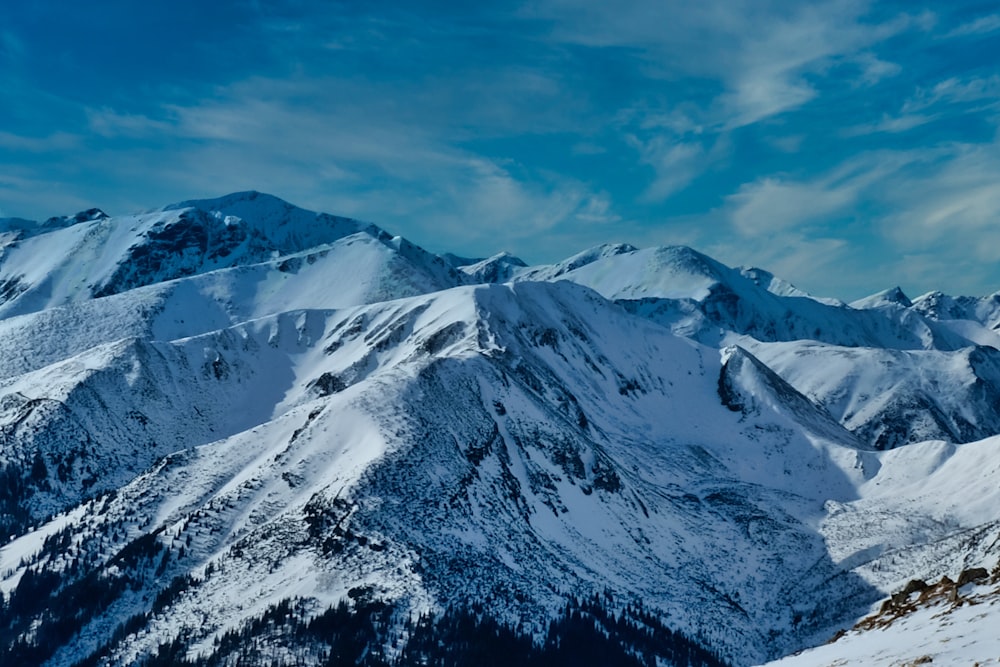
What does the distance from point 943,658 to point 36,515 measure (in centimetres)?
19667

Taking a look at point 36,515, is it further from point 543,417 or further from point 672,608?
point 672,608

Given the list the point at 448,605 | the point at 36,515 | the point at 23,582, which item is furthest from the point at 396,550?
the point at 36,515

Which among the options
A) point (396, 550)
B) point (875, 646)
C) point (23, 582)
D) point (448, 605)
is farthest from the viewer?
point (23, 582)

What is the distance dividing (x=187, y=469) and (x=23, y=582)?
33.0 m

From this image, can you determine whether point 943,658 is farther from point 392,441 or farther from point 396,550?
point 392,441

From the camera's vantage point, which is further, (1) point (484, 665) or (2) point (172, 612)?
(2) point (172, 612)

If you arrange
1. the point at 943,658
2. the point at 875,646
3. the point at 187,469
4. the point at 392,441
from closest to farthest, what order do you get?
the point at 943,658 → the point at 875,646 → the point at 392,441 → the point at 187,469

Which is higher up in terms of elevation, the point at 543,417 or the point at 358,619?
the point at 543,417

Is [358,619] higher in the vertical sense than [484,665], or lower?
higher

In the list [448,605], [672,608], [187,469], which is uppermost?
[187,469]

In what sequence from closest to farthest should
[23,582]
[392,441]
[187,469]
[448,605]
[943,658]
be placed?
[943,658] < [448,605] < [23,582] < [392,441] < [187,469]

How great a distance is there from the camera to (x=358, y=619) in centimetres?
13238

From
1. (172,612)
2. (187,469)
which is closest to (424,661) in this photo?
(172,612)

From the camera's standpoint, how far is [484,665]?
129750 mm
